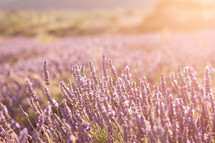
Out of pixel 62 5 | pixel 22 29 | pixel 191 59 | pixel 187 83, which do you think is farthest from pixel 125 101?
pixel 62 5

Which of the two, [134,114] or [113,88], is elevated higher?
[113,88]

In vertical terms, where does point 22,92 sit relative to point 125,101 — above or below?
above

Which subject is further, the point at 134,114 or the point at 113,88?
the point at 113,88

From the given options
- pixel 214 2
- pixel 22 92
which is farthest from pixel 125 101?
pixel 214 2

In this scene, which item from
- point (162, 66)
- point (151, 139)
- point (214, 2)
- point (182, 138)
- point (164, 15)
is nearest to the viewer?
point (151, 139)

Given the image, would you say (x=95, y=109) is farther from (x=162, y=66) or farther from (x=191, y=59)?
(x=191, y=59)

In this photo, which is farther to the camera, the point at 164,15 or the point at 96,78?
the point at 164,15

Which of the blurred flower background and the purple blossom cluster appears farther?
the blurred flower background

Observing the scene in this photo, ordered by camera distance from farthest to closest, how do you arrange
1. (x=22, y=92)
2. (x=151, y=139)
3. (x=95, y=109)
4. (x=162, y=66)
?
1. (x=162, y=66)
2. (x=22, y=92)
3. (x=95, y=109)
4. (x=151, y=139)

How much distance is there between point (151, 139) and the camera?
68.7 inches

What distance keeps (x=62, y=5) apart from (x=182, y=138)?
149995 millimetres

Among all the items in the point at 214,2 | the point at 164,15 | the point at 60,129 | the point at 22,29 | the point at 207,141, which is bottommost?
the point at 207,141

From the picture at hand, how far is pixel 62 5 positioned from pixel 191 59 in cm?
14651

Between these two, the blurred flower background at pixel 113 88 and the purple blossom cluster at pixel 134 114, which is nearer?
the purple blossom cluster at pixel 134 114
